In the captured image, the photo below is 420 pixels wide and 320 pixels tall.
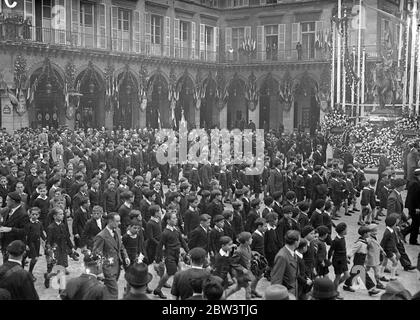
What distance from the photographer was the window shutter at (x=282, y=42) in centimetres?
3436

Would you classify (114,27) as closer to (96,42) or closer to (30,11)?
(96,42)

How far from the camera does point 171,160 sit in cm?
1780

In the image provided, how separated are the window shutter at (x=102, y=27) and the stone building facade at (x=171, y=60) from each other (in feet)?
0.18

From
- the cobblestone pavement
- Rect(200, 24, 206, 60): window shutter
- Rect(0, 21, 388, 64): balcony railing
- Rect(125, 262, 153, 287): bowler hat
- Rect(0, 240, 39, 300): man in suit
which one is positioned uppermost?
Rect(200, 24, 206, 60): window shutter

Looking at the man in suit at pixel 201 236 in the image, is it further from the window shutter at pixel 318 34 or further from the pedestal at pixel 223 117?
the pedestal at pixel 223 117

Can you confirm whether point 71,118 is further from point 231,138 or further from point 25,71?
point 231,138

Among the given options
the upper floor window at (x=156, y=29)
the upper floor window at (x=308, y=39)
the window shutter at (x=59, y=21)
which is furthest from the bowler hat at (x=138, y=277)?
the upper floor window at (x=308, y=39)

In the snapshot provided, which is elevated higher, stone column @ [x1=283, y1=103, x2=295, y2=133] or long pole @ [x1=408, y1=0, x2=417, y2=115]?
long pole @ [x1=408, y1=0, x2=417, y2=115]

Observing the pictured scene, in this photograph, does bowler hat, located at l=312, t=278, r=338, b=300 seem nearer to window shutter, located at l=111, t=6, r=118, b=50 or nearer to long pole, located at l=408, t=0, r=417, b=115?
long pole, located at l=408, t=0, r=417, b=115

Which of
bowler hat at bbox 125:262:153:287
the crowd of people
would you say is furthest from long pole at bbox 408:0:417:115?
bowler hat at bbox 125:262:153:287

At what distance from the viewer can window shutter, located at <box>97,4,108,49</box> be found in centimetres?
2848

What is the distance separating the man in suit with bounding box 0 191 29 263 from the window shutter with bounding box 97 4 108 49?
20.7m

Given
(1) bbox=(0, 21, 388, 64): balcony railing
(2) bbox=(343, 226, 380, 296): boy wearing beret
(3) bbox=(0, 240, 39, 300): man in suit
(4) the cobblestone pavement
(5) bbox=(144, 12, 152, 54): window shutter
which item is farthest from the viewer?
(5) bbox=(144, 12, 152, 54): window shutter
